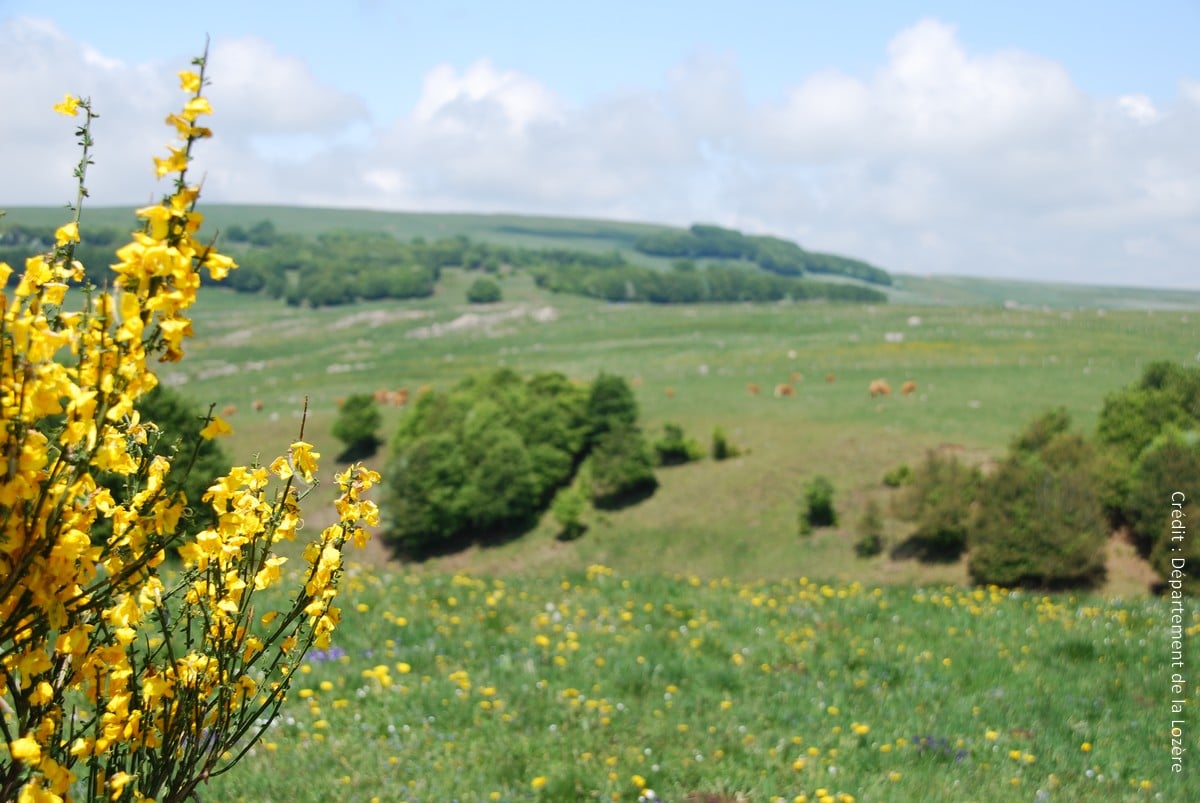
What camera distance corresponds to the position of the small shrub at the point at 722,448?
49.0m

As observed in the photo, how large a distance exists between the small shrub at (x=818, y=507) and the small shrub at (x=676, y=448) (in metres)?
10.7

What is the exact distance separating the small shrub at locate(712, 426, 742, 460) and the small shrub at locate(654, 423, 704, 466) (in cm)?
114

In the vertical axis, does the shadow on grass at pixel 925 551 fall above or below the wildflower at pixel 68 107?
below

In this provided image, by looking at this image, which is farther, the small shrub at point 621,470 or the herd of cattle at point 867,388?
the herd of cattle at point 867,388

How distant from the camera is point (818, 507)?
39.4 metres

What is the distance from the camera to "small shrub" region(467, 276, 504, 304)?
497 ft

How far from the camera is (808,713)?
7.80 metres

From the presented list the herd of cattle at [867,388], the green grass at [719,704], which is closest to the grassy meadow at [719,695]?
the green grass at [719,704]

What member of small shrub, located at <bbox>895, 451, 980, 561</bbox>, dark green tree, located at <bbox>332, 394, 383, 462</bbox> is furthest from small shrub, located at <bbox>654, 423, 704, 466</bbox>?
dark green tree, located at <bbox>332, 394, 383, 462</bbox>

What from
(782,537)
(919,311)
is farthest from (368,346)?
(782,537)

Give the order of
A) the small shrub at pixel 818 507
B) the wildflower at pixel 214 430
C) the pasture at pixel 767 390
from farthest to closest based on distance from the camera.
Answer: the pasture at pixel 767 390, the small shrub at pixel 818 507, the wildflower at pixel 214 430

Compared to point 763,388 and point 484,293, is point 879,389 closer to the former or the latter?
point 763,388

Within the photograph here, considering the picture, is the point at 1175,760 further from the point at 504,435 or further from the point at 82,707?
the point at 504,435

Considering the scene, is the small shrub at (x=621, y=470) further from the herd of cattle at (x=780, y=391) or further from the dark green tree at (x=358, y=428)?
the dark green tree at (x=358, y=428)
